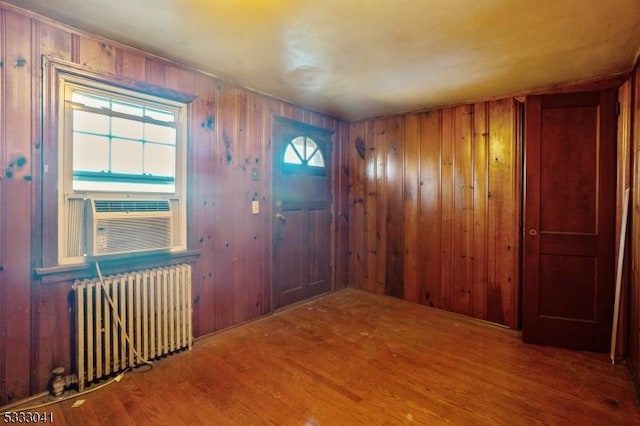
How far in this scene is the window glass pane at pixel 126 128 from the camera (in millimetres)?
2312

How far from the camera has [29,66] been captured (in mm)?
1926

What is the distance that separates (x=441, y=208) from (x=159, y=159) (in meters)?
2.98

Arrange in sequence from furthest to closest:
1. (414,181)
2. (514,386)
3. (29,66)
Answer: (414,181) < (514,386) < (29,66)

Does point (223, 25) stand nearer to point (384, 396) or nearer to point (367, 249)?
point (384, 396)

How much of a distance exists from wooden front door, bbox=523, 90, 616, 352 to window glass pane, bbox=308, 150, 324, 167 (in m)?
2.31

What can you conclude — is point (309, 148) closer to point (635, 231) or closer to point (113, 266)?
point (113, 266)

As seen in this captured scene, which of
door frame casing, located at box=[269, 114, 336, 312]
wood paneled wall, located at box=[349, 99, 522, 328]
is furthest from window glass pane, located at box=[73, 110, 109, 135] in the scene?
wood paneled wall, located at box=[349, 99, 522, 328]

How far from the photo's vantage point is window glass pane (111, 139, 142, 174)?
2.31m

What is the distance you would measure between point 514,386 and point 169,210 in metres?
2.85

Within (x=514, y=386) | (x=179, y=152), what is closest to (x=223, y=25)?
(x=179, y=152)

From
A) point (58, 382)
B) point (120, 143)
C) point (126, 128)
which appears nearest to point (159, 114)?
Result: point (126, 128)

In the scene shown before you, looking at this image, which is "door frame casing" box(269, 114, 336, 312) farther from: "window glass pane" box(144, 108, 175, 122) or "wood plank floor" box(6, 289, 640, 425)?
"window glass pane" box(144, 108, 175, 122)

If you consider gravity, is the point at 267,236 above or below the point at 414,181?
below

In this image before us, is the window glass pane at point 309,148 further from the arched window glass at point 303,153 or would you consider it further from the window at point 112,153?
the window at point 112,153
